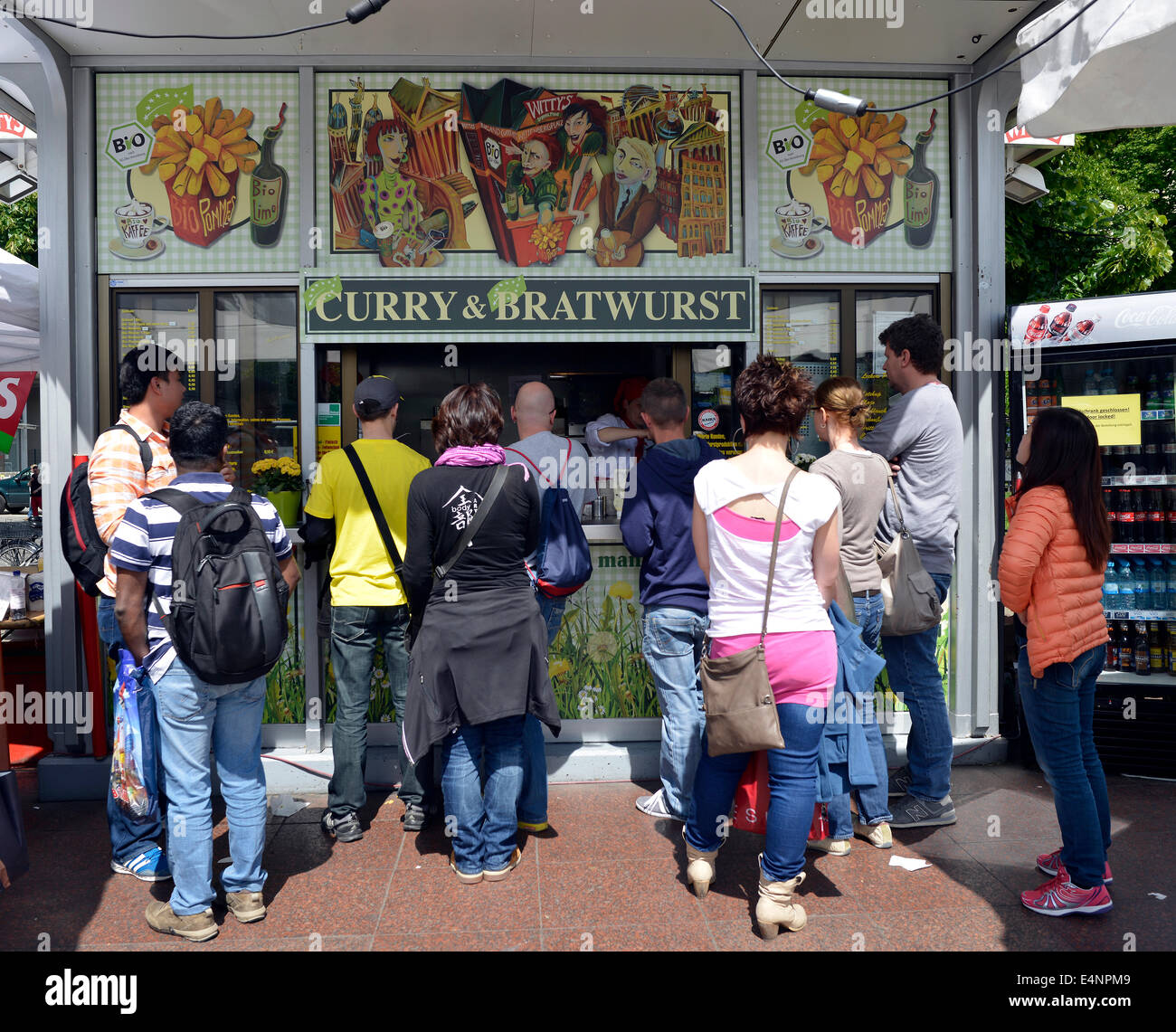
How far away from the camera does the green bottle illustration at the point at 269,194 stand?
4.43m

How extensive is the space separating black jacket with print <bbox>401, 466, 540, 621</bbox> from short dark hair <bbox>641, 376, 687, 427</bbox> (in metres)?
0.76

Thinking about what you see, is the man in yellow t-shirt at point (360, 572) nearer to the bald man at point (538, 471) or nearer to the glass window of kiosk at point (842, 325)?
the bald man at point (538, 471)

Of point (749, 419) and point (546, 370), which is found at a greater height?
point (546, 370)

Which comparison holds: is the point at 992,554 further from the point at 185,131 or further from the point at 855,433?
the point at 185,131

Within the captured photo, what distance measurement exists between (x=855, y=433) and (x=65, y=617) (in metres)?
3.76

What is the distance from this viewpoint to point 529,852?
3658mm

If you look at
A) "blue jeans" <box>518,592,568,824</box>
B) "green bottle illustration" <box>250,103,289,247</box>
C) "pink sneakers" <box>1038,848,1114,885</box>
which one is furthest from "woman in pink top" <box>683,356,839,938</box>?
"green bottle illustration" <box>250,103,289,247</box>

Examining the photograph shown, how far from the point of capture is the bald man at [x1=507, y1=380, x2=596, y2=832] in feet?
12.3

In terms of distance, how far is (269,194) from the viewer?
444 cm

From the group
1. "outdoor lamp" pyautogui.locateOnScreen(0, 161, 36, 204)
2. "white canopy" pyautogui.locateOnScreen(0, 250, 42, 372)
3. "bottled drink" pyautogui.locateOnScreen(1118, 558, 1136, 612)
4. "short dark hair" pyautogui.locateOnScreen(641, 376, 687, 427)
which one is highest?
"outdoor lamp" pyautogui.locateOnScreen(0, 161, 36, 204)

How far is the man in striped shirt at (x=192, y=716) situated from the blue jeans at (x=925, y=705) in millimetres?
2578

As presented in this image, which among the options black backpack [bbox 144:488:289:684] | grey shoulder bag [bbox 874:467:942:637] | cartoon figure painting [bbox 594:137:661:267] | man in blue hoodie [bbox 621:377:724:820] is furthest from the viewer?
cartoon figure painting [bbox 594:137:661:267]

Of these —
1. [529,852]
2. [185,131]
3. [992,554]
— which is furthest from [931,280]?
[185,131]

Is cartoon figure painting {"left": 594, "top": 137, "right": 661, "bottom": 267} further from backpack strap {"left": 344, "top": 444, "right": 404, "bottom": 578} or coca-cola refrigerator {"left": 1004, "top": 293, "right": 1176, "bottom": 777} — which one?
coca-cola refrigerator {"left": 1004, "top": 293, "right": 1176, "bottom": 777}
